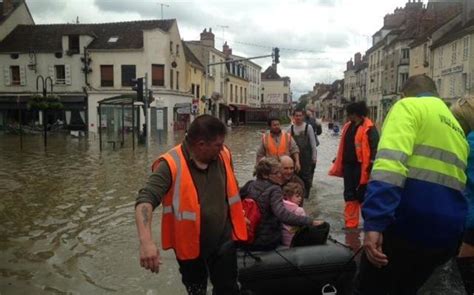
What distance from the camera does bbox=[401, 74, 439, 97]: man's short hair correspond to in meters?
3.07

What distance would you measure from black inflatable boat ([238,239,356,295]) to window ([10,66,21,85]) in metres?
41.5

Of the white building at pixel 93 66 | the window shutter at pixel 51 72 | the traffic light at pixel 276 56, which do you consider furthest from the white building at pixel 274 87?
the traffic light at pixel 276 56

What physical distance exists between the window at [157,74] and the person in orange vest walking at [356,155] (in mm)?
34453

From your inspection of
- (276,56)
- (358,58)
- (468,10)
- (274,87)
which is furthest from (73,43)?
(274,87)

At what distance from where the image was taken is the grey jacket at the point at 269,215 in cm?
440

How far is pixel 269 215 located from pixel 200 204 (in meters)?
1.35

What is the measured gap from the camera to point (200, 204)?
3.29 metres

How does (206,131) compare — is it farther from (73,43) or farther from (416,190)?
(73,43)

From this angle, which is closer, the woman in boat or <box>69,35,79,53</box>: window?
the woman in boat

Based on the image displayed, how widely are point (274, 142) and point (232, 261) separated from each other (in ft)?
14.7

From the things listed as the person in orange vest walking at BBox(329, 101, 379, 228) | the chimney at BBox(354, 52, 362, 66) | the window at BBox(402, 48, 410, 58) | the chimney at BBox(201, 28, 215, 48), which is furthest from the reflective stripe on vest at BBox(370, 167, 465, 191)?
the chimney at BBox(354, 52, 362, 66)

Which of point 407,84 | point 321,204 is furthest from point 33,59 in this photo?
point 407,84

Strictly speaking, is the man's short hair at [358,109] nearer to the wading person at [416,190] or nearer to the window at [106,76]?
the wading person at [416,190]

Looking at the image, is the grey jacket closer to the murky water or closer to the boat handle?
the boat handle
